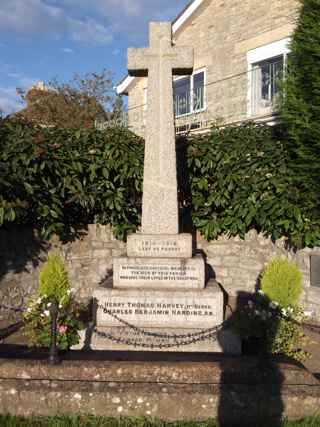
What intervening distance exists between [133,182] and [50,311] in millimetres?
4139

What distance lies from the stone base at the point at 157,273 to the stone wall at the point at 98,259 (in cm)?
156

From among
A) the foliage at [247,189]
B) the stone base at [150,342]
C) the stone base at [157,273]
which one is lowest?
the stone base at [150,342]

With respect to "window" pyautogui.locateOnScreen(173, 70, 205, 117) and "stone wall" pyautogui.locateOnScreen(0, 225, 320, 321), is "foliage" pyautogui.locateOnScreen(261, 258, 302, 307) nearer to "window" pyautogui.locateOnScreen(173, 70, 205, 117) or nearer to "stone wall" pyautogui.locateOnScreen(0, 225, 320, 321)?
"stone wall" pyautogui.locateOnScreen(0, 225, 320, 321)

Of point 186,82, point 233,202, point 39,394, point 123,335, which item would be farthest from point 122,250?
point 186,82

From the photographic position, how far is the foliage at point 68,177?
6290 mm

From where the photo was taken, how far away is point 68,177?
22.8 feet

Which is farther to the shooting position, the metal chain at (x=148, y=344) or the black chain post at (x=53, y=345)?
the metal chain at (x=148, y=344)

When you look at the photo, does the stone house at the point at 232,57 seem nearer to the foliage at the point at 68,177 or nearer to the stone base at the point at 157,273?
the foliage at the point at 68,177

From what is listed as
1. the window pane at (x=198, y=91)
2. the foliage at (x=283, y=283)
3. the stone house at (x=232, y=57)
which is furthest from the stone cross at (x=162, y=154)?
the window pane at (x=198, y=91)

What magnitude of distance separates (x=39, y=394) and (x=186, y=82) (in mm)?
13188

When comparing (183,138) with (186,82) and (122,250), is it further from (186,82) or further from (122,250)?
(186,82)

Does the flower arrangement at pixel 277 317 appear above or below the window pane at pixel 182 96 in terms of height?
below

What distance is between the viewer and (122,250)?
8.13 metres

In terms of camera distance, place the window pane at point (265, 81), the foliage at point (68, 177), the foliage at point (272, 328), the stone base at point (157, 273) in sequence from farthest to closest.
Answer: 1. the window pane at point (265, 81)
2. the foliage at point (68, 177)
3. the stone base at point (157, 273)
4. the foliage at point (272, 328)
